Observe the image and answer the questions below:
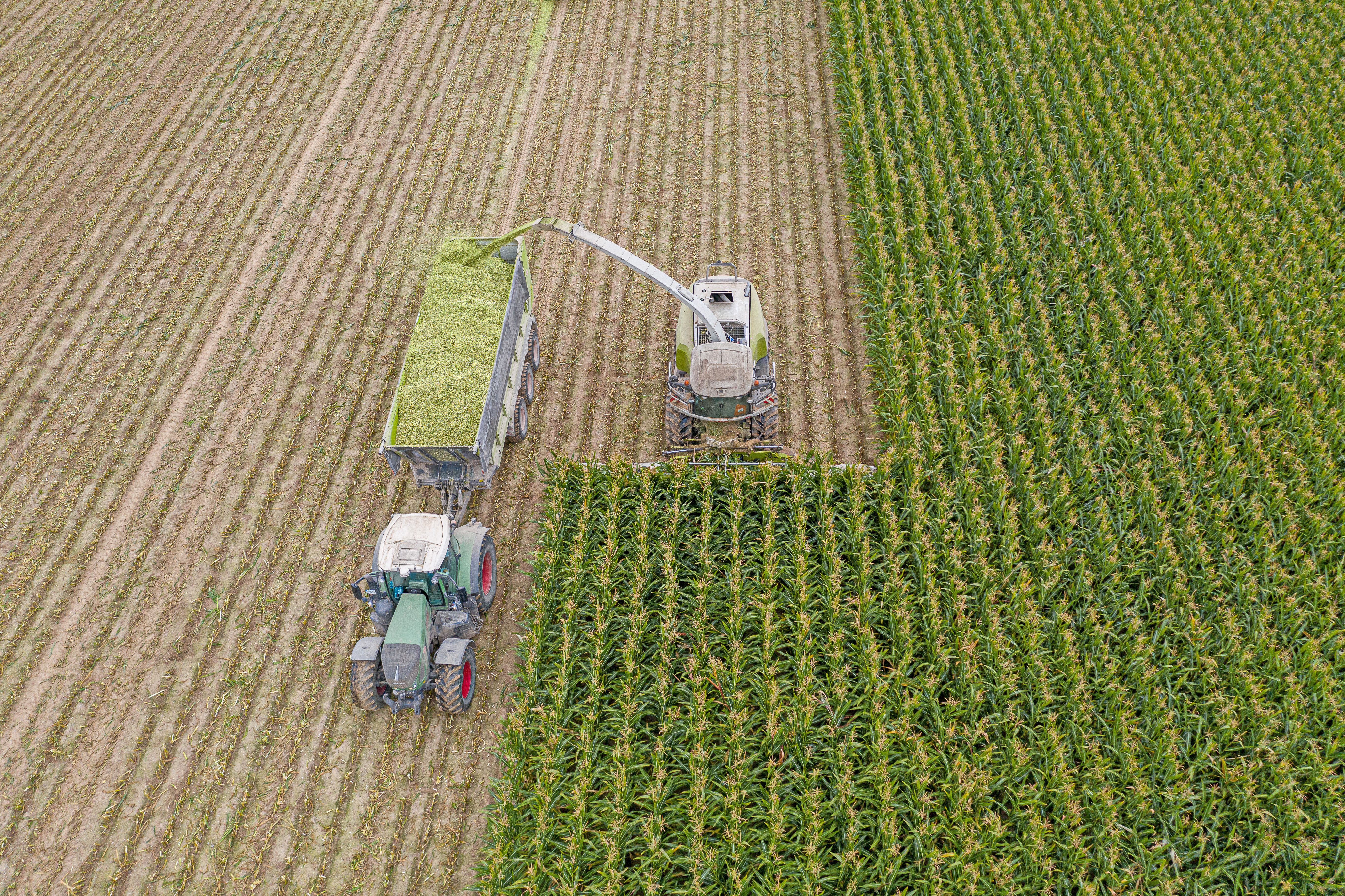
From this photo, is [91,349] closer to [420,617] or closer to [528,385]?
[528,385]

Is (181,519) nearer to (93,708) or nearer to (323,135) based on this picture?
(93,708)

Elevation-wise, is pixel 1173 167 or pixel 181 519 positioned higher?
pixel 1173 167

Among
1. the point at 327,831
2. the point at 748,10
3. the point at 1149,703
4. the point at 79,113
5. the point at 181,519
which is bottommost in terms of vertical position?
the point at 327,831

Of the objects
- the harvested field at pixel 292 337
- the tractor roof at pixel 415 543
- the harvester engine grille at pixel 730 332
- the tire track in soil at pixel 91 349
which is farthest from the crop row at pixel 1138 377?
the tire track in soil at pixel 91 349

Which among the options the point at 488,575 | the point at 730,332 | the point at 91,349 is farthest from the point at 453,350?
the point at 91,349

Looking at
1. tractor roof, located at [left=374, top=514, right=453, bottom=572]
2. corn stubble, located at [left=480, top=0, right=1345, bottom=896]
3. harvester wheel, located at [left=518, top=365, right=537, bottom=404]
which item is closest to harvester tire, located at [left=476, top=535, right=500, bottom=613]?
tractor roof, located at [left=374, top=514, right=453, bottom=572]

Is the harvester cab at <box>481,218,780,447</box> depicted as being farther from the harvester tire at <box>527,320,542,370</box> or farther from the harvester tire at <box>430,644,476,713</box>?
the harvester tire at <box>430,644,476,713</box>

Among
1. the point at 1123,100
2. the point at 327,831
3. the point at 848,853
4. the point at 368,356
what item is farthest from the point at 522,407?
the point at 1123,100
